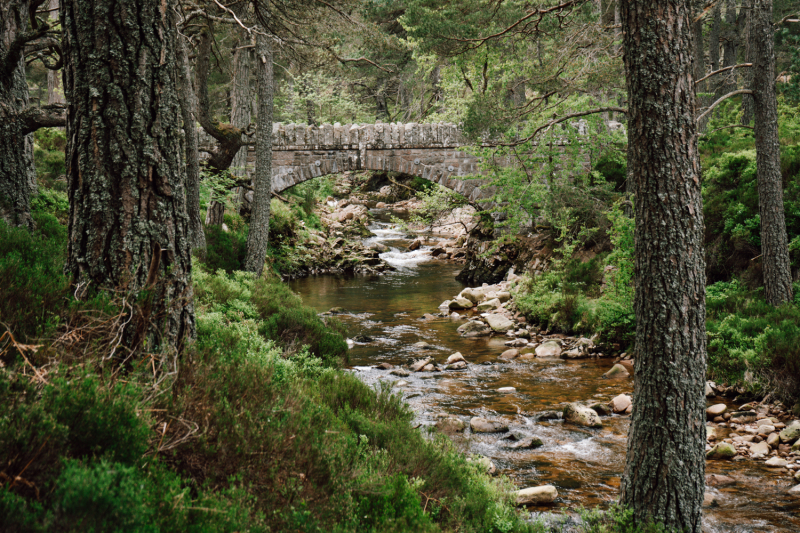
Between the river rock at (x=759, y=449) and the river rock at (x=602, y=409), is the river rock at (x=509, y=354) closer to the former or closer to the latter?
the river rock at (x=602, y=409)

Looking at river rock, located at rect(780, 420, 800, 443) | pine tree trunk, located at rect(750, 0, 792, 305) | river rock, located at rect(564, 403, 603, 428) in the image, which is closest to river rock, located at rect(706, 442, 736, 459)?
river rock, located at rect(780, 420, 800, 443)

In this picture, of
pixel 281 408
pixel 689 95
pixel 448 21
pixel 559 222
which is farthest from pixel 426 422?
pixel 448 21

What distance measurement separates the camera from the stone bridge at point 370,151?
16.4 metres

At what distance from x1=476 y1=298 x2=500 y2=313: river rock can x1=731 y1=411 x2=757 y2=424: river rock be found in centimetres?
681

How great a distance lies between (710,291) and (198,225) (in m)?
8.90

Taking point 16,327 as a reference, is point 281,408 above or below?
below

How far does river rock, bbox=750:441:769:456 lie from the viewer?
6066 millimetres

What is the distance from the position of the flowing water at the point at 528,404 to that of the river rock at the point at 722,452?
0.13 m

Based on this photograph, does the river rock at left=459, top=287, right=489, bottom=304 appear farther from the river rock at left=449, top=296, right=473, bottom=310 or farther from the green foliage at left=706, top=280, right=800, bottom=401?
the green foliage at left=706, top=280, right=800, bottom=401

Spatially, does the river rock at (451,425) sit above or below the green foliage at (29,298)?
below

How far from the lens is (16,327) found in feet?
9.04

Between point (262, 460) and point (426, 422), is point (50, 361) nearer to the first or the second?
point (262, 460)

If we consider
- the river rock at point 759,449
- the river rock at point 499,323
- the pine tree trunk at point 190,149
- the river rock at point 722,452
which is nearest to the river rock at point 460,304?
the river rock at point 499,323

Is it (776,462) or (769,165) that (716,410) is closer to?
(776,462)
